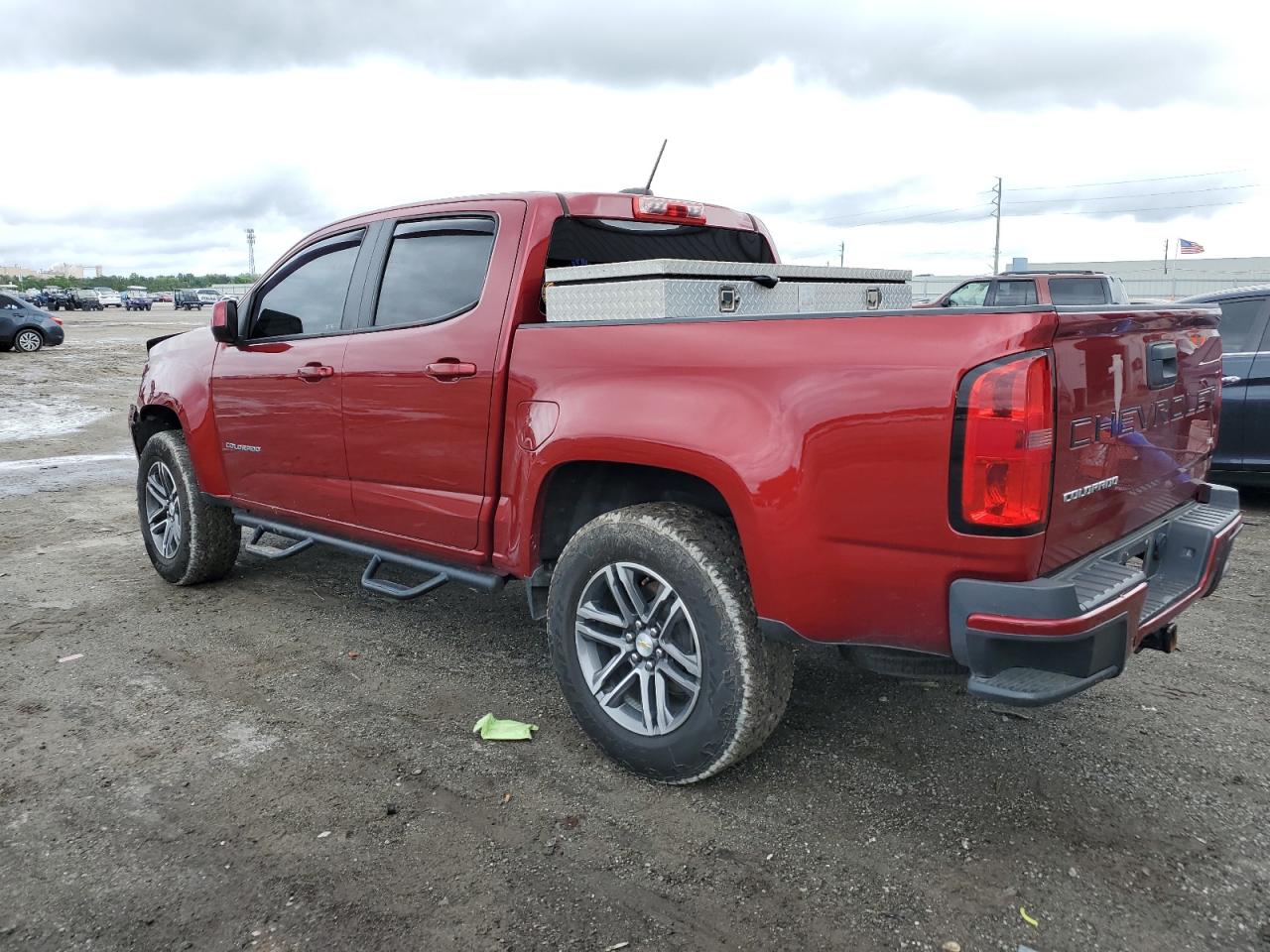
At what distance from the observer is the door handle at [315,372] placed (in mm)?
4242

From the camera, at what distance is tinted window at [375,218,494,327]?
3.82 metres

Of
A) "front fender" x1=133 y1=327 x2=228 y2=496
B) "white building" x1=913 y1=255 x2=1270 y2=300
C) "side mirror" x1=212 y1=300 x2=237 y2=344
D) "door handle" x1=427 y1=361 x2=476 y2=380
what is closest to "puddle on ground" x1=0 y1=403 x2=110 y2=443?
"front fender" x1=133 y1=327 x2=228 y2=496

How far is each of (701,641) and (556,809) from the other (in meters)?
0.70

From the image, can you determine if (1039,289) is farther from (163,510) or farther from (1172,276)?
(1172,276)

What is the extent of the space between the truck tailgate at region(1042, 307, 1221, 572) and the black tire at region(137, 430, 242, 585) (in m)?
4.35

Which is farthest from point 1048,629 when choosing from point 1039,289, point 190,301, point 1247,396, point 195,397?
point 190,301

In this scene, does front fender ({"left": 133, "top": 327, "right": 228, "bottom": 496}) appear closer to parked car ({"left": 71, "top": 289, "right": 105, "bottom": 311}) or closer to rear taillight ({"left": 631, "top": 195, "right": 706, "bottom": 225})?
rear taillight ({"left": 631, "top": 195, "right": 706, "bottom": 225})

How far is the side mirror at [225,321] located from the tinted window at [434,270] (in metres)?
1.05

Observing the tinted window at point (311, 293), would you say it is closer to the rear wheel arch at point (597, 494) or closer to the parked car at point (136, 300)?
the rear wheel arch at point (597, 494)

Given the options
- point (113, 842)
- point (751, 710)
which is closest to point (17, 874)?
point (113, 842)

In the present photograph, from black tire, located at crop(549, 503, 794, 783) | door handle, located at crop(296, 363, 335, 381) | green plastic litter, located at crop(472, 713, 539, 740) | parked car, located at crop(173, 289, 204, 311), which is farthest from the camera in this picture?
parked car, located at crop(173, 289, 204, 311)

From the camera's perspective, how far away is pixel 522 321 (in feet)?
11.8

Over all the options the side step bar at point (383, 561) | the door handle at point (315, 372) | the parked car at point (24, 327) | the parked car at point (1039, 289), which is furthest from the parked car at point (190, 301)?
the door handle at point (315, 372)

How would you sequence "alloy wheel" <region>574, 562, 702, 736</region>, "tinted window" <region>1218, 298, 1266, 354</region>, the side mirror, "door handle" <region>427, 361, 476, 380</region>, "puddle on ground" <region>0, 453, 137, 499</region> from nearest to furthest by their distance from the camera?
"alloy wheel" <region>574, 562, 702, 736</region> → "door handle" <region>427, 361, 476, 380</region> → the side mirror → "tinted window" <region>1218, 298, 1266, 354</region> → "puddle on ground" <region>0, 453, 137, 499</region>
